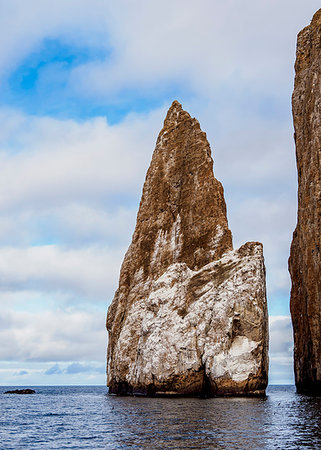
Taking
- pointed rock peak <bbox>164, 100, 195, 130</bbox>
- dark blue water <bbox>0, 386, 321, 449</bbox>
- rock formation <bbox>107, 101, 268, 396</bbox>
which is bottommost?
dark blue water <bbox>0, 386, 321, 449</bbox>

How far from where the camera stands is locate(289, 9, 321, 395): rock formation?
6269cm

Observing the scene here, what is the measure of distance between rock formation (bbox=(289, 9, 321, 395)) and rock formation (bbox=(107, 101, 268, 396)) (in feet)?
21.1

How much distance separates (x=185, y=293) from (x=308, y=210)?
59.0ft

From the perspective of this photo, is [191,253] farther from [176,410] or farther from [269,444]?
[269,444]

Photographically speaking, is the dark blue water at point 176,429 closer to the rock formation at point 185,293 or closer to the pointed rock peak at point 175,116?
the rock formation at point 185,293

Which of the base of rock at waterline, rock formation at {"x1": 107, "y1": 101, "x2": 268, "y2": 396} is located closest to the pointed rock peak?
rock formation at {"x1": 107, "y1": 101, "x2": 268, "y2": 396}

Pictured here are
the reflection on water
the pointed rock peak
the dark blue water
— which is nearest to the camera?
the reflection on water

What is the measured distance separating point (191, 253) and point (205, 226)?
4226 mm

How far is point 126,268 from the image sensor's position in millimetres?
82938

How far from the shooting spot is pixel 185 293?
66750 mm

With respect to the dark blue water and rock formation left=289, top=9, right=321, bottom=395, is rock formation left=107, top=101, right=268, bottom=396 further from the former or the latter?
the dark blue water

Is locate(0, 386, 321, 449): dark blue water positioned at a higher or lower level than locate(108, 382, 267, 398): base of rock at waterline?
lower

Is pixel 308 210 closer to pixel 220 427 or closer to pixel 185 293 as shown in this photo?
pixel 185 293

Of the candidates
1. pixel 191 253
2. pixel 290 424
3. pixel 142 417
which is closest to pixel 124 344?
pixel 191 253
